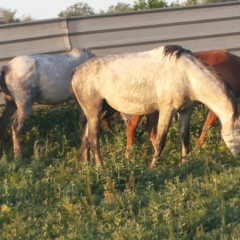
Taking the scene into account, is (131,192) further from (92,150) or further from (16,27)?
(16,27)

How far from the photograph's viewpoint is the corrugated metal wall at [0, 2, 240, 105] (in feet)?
37.7

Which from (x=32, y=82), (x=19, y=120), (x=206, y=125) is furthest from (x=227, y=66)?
(x=19, y=120)

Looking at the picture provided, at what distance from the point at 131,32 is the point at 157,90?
3.51m

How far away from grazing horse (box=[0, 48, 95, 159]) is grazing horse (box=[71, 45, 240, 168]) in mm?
1095

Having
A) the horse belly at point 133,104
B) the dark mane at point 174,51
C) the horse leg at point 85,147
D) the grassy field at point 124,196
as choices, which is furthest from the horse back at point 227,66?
the horse leg at point 85,147

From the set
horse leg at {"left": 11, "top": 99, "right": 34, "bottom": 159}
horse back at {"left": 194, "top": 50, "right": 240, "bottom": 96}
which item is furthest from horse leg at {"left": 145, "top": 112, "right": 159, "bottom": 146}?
horse leg at {"left": 11, "top": 99, "right": 34, "bottom": 159}

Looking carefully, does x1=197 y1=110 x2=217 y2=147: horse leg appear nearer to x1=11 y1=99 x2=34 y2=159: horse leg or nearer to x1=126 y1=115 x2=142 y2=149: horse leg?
x1=126 y1=115 x2=142 y2=149: horse leg

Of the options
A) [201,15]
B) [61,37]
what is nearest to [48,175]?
[61,37]

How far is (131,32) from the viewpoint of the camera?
464 inches

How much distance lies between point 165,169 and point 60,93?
8.57 feet

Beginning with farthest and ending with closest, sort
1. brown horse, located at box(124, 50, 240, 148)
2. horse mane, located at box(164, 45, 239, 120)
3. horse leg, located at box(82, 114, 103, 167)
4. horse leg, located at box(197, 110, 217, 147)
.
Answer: brown horse, located at box(124, 50, 240, 148) → horse leg, located at box(197, 110, 217, 147) → horse leg, located at box(82, 114, 103, 167) → horse mane, located at box(164, 45, 239, 120)

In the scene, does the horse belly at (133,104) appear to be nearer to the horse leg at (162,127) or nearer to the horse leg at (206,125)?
the horse leg at (162,127)

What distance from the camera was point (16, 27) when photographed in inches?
450

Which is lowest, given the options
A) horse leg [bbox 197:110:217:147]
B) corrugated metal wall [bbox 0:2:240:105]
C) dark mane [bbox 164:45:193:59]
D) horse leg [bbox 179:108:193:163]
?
horse leg [bbox 197:110:217:147]
